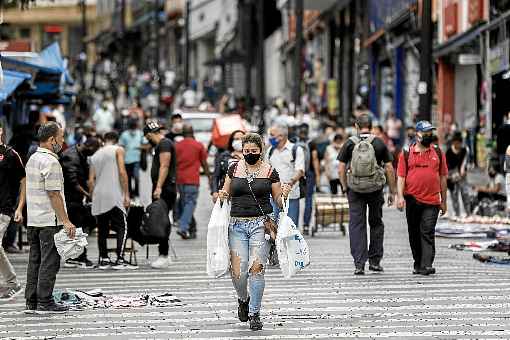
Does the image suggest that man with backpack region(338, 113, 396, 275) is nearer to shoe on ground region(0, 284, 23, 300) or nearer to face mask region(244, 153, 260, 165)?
shoe on ground region(0, 284, 23, 300)

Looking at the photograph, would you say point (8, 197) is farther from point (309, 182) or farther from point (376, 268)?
point (309, 182)

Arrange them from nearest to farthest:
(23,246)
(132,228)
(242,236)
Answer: (242,236), (132,228), (23,246)

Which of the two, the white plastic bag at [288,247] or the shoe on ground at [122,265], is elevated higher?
the white plastic bag at [288,247]

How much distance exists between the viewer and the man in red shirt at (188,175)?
22297mm

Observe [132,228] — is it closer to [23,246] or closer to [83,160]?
[83,160]

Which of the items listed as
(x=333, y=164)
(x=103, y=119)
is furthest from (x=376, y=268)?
(x=103, y=119)

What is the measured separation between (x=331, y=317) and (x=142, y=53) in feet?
304

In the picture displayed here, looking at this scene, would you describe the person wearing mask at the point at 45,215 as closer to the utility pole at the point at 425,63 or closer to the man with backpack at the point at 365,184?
the man with backpack at the point at 365,184

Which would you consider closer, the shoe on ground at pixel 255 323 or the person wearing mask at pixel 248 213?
the shoe on ground at pixel 255 323

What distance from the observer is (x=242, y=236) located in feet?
42.7

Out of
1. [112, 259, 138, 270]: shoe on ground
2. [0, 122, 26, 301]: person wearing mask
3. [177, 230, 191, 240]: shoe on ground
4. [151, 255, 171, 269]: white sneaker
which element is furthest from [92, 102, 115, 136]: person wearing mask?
[0, 122, 26, 301]: person wearing mask

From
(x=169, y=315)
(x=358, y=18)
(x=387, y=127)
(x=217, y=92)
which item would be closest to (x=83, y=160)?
(x=169, y=315)

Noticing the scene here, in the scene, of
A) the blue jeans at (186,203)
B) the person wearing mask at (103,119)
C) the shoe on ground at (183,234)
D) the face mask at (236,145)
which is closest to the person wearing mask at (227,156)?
the face mask at (236,145)

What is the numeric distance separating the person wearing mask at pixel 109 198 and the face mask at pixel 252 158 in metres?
5.42
